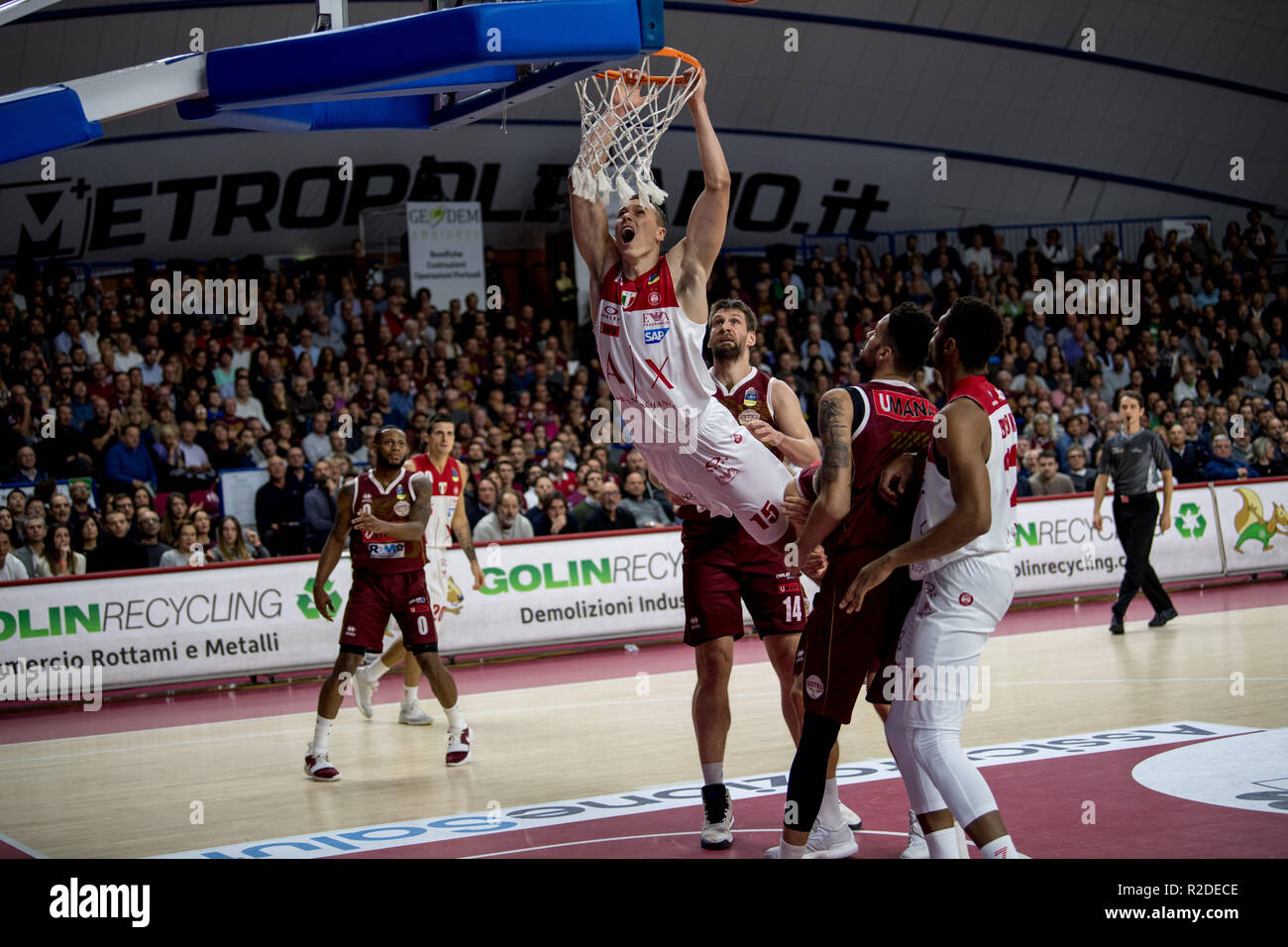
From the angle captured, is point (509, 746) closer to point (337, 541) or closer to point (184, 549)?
point (337, 541)

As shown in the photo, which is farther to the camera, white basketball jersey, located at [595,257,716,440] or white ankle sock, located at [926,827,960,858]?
white basketball jersey, located at [595,257,716,440]

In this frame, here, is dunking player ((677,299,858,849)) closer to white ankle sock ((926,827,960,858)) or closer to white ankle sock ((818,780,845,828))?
white ankle sock ((818,780,845,828))

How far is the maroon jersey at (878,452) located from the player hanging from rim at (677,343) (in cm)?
49

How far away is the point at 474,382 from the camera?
711 inches

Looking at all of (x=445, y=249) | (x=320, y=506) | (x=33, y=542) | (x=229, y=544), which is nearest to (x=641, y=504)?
(x=320, y=506)

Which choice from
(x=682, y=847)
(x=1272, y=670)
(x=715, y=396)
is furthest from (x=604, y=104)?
(x=1272, y=670)

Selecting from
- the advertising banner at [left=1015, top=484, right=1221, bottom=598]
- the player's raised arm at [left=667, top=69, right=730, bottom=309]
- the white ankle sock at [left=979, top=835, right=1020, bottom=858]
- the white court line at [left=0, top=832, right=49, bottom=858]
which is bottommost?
the white court line at [left=0, top=832, right=49, bottom=858]

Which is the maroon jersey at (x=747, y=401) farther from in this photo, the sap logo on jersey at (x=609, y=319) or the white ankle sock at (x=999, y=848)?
the white ankle sock at (x=999, y=848)

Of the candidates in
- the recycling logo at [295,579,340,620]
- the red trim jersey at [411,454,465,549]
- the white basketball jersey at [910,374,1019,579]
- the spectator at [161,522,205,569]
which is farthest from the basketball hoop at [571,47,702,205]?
the spectator at [161,522,205,569]

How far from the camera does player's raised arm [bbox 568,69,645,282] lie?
5859 millimetres

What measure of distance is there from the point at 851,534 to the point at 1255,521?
1277 centimetres

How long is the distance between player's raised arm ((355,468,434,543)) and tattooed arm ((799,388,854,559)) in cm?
398

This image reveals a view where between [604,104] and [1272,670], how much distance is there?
692 centimetres
